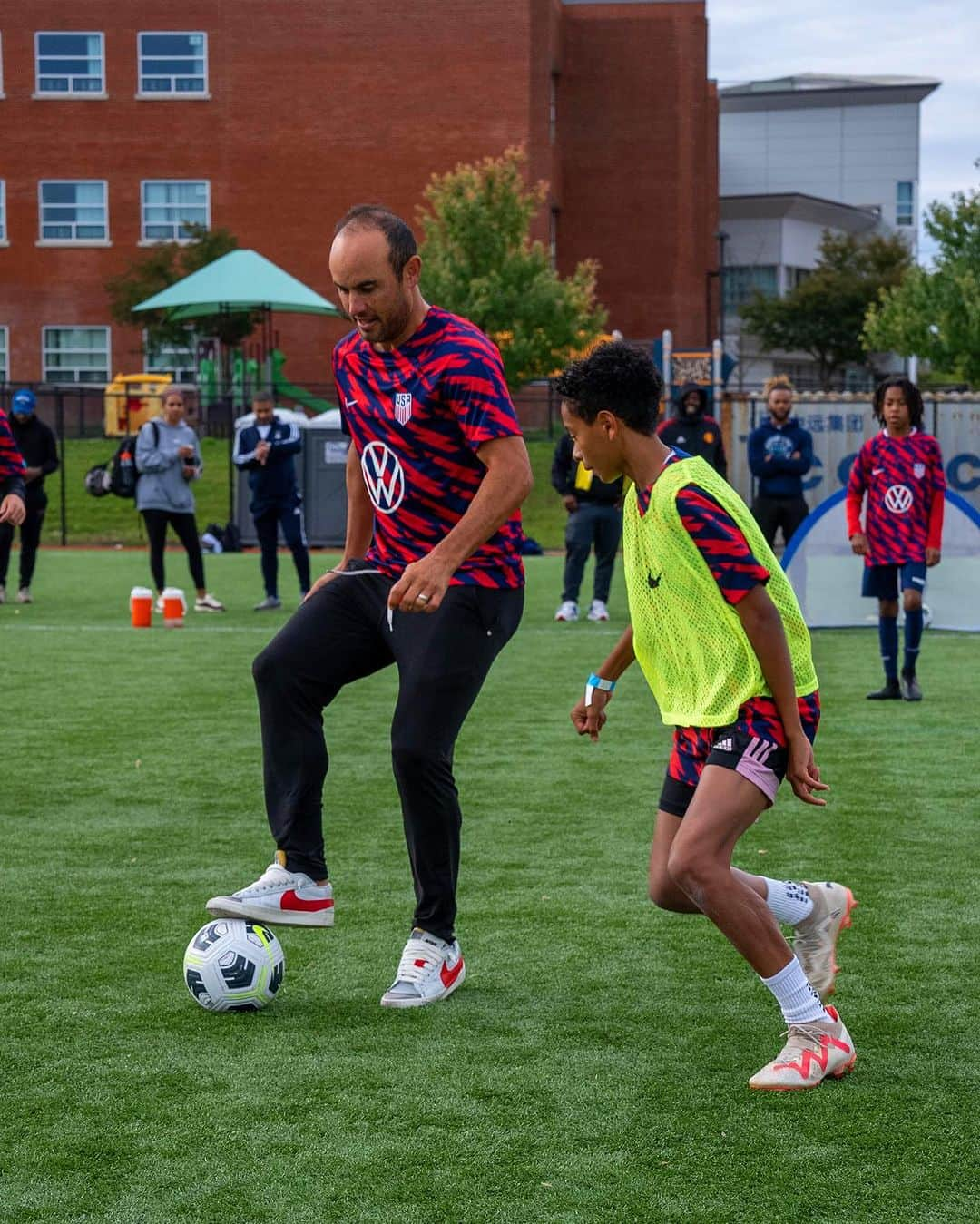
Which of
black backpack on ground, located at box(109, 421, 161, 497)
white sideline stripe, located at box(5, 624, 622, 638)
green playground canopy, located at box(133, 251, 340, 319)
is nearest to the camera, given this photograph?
white sideline stripe, located at box(5, 624, 622, 638)

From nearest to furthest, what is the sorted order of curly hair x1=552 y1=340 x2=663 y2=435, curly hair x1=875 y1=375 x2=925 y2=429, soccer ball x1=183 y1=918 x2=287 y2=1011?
curly hair x1=552 y1=340 x2=663 y2=435 → soccer ball x1=183 y1=918 x2=287 y2=1011 → curly hair x1=875 y1=375 x2=925 y2=429

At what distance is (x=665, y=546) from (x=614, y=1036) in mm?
1317

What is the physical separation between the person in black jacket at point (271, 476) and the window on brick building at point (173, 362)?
31.0 metres

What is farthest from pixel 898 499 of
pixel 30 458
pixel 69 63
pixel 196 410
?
pixel 69 63

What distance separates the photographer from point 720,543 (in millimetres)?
3965

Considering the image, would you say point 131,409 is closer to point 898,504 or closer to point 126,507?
point 126,507

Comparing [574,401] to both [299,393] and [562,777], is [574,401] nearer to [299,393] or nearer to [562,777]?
[562,777]

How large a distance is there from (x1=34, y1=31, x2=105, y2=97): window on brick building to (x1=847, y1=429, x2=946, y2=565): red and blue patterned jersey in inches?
1686

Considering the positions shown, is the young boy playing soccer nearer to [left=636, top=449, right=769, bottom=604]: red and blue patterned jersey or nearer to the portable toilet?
[left=636, top=449, right=769, bottom=604]: red and blue patterned jersey

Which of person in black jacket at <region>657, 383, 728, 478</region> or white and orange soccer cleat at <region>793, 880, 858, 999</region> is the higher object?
person in black jacket at <region>657, 383, 728, 478</region>

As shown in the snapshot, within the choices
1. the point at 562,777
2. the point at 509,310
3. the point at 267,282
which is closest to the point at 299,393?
the point at 509,310

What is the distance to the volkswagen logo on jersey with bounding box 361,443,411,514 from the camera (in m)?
4.79

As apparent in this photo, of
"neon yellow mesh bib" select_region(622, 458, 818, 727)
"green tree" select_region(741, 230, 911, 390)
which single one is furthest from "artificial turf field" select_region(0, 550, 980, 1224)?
"green tree" select_region(741, 230, 911, 390)

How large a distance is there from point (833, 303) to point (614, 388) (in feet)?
213
